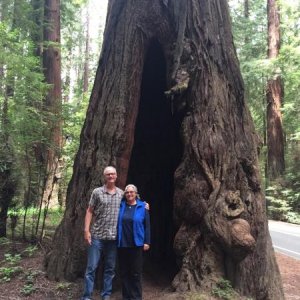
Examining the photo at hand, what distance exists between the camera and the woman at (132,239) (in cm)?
557

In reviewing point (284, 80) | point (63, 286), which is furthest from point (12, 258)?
point (284, 80)

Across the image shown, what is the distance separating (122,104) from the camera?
691 centimetres

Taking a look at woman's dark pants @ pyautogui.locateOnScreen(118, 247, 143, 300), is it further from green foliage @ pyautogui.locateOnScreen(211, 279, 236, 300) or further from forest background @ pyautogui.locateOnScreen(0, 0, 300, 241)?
forest background @ pyautogui.locateOnScreen(0, 0, 300, 241)

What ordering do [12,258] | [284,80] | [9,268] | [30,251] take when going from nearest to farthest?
[9,268] < [12,258] < [30,251] < [284,80]

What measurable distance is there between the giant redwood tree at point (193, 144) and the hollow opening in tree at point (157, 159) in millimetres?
1106

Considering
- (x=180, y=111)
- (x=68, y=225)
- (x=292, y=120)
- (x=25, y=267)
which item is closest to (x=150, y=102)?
(x=180, y=111)

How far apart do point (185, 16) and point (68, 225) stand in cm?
392

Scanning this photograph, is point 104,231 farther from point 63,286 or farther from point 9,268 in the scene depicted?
point 9,268

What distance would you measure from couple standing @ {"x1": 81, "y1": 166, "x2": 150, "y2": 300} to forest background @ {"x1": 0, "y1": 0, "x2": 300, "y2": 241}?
118 inches

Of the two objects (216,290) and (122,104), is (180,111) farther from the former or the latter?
(216,290)

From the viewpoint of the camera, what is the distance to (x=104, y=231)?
5.63 m

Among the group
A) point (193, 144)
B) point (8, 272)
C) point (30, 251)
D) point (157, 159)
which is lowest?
point (8, 272)

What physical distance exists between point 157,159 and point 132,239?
3666 mm

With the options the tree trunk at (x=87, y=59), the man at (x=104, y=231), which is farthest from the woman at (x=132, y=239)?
the tree trunk at (x=87, y=59)
